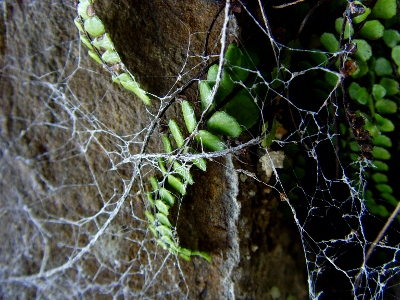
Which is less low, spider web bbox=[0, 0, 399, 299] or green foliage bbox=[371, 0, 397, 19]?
green foliage bbox=[371, 0, 397, 19]

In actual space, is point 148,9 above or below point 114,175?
above

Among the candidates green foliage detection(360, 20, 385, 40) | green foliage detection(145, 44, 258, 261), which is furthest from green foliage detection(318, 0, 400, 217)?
green foliage detection(145, 44, 258, 261)

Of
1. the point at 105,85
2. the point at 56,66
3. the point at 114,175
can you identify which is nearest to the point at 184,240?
the point at 114,175

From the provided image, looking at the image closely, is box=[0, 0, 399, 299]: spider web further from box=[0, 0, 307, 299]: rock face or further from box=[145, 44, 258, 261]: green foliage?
box=[145, 44, 258, 261]: green foliage

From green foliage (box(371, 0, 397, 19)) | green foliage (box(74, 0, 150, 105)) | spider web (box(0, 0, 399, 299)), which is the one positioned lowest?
spider web (box(0, 0, 399, 299))

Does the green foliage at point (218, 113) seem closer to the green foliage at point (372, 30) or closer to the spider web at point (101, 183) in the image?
the spider web at point (101, 183)

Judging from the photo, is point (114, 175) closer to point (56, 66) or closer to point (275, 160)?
point (56, 66)

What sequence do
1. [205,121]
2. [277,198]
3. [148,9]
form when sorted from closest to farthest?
[205,121], [148,9], [277,198]

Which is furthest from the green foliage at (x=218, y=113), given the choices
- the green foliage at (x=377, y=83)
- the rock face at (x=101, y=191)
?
the green foliage at (x=377, y=83)
